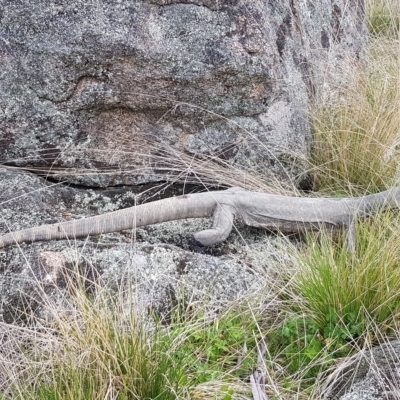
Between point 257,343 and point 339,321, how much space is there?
35cm

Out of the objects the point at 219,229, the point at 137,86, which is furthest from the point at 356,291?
the point at 137,86

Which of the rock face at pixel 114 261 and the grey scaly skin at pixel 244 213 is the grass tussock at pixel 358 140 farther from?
the rock face at pixel 114 261

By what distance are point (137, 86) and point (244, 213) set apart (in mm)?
799

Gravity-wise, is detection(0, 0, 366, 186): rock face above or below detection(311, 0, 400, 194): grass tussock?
above

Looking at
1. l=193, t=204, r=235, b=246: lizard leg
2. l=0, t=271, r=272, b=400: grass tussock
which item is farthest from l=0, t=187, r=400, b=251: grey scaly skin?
l=0, t=271, r=272, b=400: grass tussock

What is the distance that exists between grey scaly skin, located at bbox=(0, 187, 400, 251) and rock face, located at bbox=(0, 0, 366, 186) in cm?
33

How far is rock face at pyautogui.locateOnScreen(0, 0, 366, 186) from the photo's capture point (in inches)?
135

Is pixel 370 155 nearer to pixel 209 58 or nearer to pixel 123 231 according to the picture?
pixel 209 58

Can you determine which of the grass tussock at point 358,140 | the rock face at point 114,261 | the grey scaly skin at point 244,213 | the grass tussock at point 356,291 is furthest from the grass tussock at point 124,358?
the grass tussock at point 358,140

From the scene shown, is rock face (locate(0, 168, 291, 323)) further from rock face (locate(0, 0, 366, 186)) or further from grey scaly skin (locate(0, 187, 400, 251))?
rock face (locate(0, 0, 366, 186))

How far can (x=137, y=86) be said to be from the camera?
11.6ft

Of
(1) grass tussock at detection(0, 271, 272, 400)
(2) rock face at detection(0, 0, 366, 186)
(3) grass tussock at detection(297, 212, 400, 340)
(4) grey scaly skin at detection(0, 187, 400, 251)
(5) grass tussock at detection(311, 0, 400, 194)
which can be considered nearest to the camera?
(1) grass tussock at detection(0, 271, 272, 400)

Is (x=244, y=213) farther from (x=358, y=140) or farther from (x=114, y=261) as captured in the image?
(x=358, y=140)

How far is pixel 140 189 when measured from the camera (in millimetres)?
3664
